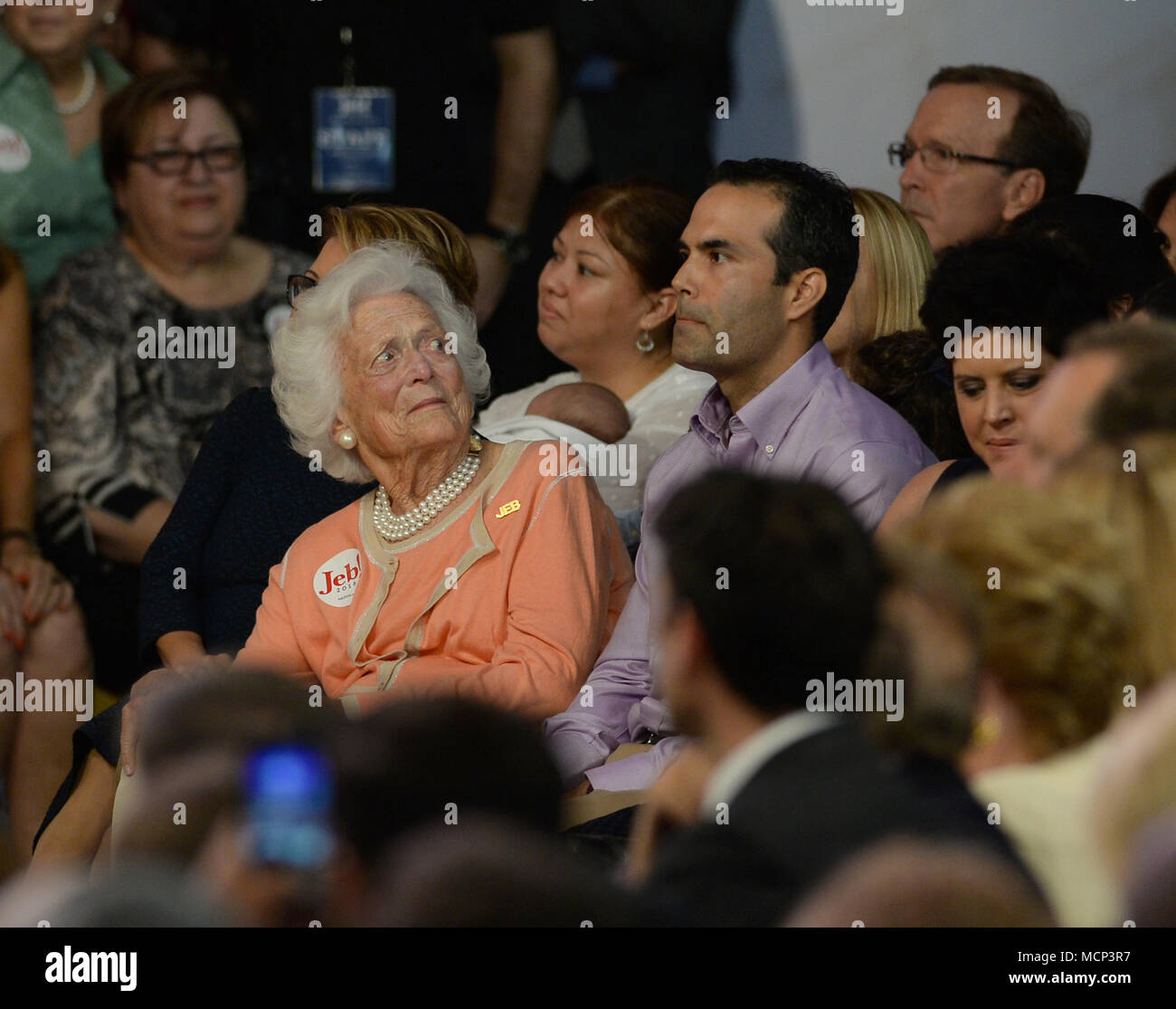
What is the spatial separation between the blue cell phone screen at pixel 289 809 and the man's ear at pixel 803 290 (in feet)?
6.24

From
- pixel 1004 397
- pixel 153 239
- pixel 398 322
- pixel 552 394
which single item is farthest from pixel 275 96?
pixel 1004 397

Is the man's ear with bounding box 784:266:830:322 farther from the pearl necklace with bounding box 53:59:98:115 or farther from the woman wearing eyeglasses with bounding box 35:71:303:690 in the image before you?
the pearl necklace with bounding box 53:59:98:115

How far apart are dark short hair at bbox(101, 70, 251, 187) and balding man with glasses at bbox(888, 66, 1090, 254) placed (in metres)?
1.83

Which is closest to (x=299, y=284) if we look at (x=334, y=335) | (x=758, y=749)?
(x=334, y=335)

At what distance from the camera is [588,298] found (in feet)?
13.4

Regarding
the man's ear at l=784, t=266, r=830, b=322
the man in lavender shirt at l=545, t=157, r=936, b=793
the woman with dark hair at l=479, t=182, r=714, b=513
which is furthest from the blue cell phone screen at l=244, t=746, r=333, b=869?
the woman with dark hair at l=479, t=182, r=714, b=513

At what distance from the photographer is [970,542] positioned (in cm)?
172

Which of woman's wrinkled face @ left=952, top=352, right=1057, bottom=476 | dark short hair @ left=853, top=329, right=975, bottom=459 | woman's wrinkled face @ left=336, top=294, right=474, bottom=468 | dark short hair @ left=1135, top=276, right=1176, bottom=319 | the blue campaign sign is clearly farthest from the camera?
the blue campaign sign

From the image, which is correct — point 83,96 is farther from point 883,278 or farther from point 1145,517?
point 1145,517

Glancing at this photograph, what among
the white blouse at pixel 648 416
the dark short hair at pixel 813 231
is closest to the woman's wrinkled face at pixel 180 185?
the white blouse at pixel 648 416

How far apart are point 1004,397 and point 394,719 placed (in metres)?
1.55

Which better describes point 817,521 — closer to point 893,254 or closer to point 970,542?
point 970,542

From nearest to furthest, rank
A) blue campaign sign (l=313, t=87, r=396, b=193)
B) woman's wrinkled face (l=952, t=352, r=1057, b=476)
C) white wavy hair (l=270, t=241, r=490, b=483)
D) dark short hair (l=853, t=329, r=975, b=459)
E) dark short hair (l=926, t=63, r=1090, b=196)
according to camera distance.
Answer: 1. woman's wrinkled face (l=952, t=352, r=1057, b=476)
2. white wavy hair (l=270, t=241, r=490, b=483)
3. dark short hair (l=853, t=329, r=975, b=459)
4. dark short hair (l=926, t=63, r=1090, b=196)
5. blue campaign sign (l=313, t=87, r=396, b=193)

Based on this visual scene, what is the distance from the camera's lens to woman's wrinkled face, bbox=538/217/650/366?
406 cm
